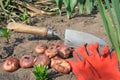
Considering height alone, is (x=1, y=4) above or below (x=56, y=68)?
above

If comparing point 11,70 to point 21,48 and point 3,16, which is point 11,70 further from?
point 3,16

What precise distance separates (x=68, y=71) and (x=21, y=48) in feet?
1.65

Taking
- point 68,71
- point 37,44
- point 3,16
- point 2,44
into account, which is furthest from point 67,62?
point 3,16

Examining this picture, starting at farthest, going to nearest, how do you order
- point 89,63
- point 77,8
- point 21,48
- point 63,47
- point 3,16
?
point 77,8 → point 3,16 → point 21,48 → point 63,47 → point 89,63

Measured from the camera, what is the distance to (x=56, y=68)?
188cm

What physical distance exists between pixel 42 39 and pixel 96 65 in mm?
860

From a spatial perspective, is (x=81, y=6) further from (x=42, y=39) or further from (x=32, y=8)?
(x=42, y=39)

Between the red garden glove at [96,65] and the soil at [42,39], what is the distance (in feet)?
0.90

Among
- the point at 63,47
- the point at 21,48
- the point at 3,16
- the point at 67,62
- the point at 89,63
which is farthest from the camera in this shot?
the point at 3,16

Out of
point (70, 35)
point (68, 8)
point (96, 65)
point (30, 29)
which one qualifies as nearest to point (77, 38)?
point (70, 35)

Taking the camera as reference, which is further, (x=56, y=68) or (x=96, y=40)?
(x=96, y=40)

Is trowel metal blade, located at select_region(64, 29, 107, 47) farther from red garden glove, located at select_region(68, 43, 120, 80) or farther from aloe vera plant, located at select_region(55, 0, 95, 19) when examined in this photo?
aloe vera plant, located at select_region(55, 0, 95, 19)


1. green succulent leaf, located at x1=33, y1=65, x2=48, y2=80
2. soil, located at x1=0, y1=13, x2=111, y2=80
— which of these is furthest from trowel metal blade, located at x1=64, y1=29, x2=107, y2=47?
green succulent leaf, located at x1=33, y1=65, x2=48, y2=80

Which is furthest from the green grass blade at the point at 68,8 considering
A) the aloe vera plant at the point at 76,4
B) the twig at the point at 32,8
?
the twig at the point at 32,8
